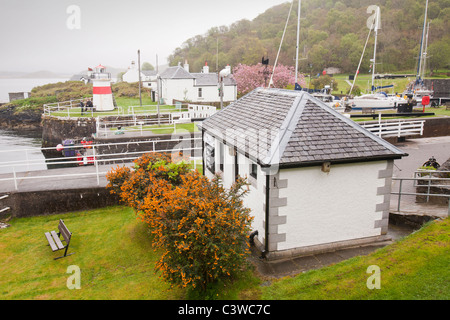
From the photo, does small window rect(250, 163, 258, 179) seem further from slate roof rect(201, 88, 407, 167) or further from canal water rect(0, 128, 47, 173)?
canal water rect(0, 128, 47, 173)

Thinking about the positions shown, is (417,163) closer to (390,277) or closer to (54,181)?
(390,277)

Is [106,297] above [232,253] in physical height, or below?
below

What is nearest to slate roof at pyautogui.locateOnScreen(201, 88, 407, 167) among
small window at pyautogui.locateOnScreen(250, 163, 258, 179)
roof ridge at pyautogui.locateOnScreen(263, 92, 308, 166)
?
roof ridge at pyautogui.locateOnScreen(263, 92, 308, 166)

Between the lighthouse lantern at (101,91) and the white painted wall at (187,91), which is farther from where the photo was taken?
the white painted wall at (187,91)

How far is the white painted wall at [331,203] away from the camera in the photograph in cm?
834

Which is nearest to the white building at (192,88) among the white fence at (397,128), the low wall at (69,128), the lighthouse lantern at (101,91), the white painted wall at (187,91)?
the white painted wall at (187,91)

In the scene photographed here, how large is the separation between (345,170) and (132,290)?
20.1 feet

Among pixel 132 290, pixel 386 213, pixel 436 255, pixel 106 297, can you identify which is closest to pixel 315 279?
pixel 436 255

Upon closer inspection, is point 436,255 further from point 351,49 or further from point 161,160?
point 351,49

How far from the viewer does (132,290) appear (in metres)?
7.39

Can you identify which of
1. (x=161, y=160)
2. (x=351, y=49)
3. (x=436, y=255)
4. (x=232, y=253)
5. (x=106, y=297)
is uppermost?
(x=351, y=49)

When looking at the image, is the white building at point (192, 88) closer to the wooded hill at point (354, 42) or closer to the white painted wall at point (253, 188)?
the wooded hill at point (354, 42)

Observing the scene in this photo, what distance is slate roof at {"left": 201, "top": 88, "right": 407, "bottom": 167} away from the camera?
8227 millimetres

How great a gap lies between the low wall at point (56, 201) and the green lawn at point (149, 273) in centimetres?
119
